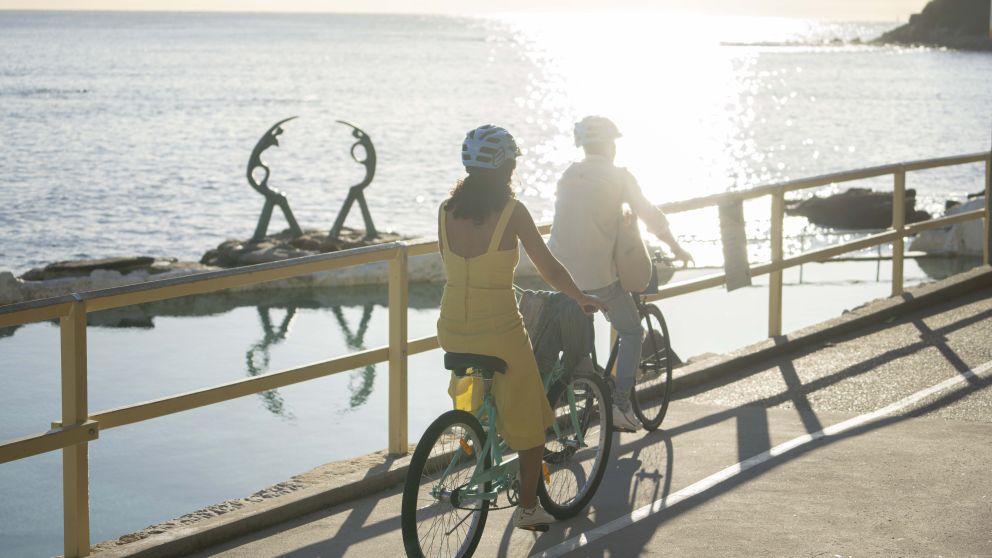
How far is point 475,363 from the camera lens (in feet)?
17.3

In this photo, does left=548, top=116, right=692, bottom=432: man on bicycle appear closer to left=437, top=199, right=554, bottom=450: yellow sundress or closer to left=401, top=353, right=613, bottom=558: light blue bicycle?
left=401, top=353, right=613, bottom=558: light blue bicycle

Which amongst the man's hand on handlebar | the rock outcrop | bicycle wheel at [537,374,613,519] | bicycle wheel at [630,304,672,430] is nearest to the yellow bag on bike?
bicycle wheel at [537,374,613,519]

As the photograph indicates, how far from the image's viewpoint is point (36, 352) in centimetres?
1563

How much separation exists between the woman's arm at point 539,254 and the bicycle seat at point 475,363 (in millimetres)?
359

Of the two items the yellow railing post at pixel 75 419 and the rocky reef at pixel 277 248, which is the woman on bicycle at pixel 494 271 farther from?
the rocky reef at pixel 277 248

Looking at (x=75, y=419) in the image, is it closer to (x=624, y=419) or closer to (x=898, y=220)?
(x=624, y=419)

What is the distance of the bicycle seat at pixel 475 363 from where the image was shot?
17.3 ft

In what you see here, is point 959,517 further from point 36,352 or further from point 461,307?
point 36,352

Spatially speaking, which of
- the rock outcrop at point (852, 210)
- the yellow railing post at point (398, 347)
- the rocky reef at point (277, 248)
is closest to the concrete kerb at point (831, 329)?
the yellow railing post at point (398, 347)

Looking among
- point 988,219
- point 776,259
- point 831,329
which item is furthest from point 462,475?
point 988,219

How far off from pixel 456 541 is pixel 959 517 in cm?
223

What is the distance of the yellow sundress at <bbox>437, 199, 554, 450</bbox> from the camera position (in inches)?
206

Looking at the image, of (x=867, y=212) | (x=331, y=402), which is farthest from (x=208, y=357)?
(x=867, y=212)

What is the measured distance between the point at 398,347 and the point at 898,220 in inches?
221
